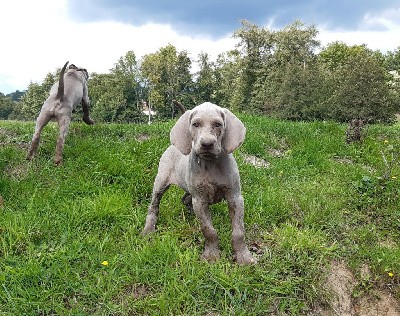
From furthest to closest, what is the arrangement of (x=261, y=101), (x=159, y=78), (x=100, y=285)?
1. (x=159, y=78)
2. (x=261, y=101)
3. (x=100, y=285)

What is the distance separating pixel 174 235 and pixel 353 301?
2276mm

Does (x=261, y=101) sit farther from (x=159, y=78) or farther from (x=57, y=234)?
(x=57, y=234)

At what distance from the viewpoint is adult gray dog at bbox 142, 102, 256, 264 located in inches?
164

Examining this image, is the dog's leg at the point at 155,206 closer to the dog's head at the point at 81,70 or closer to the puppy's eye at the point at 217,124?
the puppy's eye at the point at 217,124

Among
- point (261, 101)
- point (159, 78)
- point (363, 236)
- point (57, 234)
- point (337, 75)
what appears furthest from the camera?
point (159, 78)

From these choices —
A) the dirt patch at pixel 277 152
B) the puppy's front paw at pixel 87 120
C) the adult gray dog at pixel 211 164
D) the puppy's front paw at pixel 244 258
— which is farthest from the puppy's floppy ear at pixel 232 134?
the puppy's front paw at pixel 87 120

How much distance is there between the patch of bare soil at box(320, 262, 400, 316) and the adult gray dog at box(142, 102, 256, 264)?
980 millimetres

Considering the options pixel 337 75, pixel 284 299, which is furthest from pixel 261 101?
pixel 284 299

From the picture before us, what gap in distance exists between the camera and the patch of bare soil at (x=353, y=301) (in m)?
4.69

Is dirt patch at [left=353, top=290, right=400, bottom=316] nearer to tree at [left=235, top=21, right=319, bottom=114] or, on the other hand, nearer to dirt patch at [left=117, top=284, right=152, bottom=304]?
dirt patch at [left=117, top=284, right=152, bottom=304]

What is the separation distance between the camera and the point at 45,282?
4.48 m

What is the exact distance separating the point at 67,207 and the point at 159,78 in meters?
56.0

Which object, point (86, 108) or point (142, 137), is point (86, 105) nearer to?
point (86, 108)

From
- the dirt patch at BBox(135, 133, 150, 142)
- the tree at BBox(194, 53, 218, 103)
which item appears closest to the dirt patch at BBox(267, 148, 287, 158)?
the dirt patch at BBox(135, 133, 150, 142)
